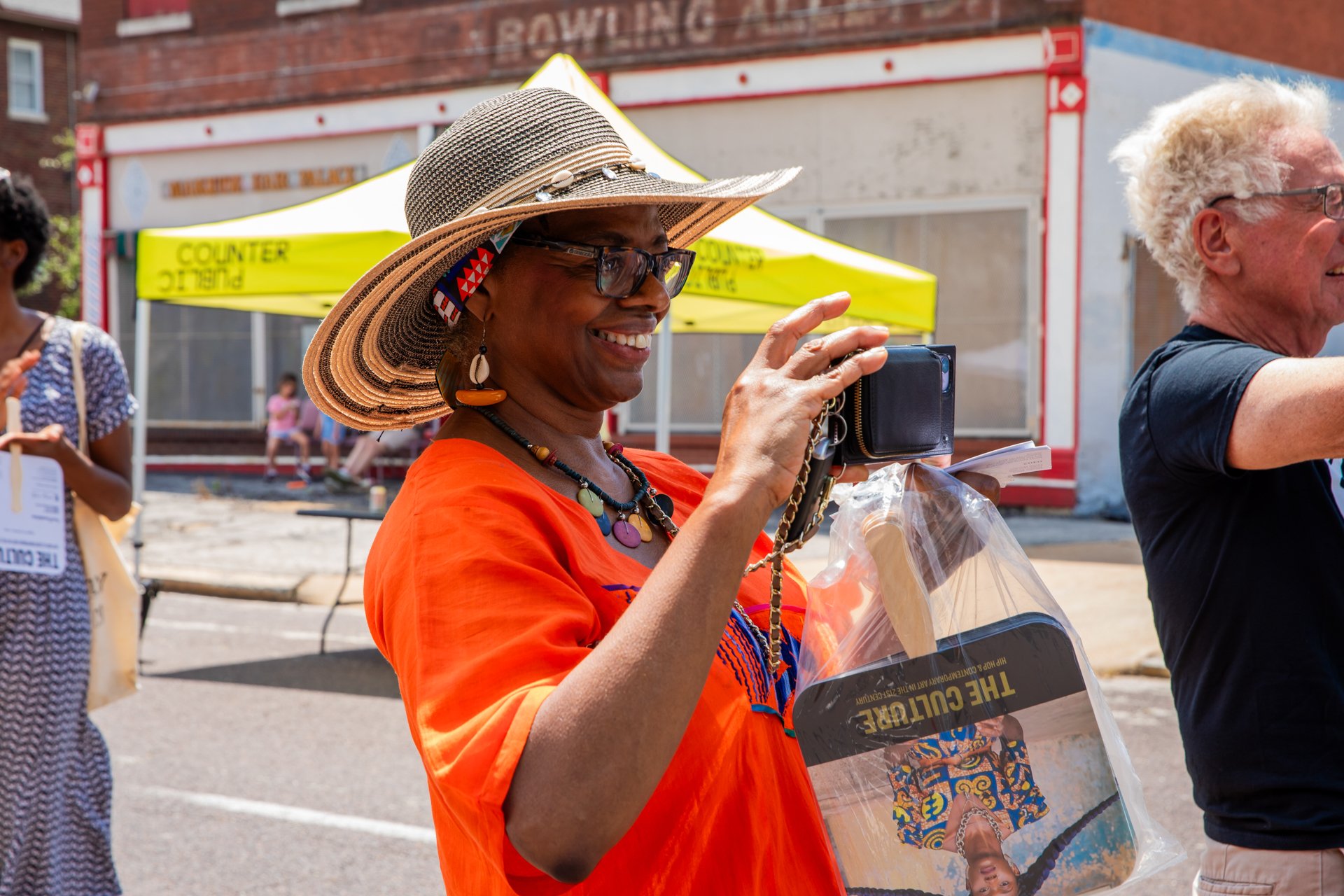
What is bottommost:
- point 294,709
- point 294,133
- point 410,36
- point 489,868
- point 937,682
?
point 294,709

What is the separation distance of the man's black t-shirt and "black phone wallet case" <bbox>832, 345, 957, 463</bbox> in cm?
53

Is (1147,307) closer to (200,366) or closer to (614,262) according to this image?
(200,366)

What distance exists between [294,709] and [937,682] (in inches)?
222

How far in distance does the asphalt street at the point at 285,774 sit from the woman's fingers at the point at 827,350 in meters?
3.38

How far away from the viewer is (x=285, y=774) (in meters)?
5.57

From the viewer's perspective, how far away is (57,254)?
21125 millimetres

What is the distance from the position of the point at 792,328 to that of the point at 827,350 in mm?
44

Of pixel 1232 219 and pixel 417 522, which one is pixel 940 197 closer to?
pixel 1232 219

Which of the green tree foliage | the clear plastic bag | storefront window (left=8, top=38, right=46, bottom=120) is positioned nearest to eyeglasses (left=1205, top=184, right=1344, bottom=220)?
the clear plastic bag

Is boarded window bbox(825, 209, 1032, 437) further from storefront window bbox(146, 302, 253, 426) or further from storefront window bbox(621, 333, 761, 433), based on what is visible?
storefront window bbox(146, 302, 253, 426)

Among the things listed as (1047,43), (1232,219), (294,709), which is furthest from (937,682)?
→ (1047,43)

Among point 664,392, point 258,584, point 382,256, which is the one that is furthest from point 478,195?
point 258,584

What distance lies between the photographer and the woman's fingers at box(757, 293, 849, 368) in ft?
4.72

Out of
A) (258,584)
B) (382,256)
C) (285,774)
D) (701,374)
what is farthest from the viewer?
(701,374)
